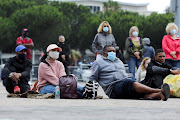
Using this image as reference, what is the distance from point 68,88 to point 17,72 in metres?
1.92

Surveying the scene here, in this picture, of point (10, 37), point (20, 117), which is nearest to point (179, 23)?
point (20, 117)

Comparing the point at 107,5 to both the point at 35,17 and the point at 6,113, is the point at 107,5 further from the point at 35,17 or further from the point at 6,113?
the point at 6,113

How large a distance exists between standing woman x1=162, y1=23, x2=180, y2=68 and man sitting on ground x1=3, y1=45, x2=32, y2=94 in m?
3.66

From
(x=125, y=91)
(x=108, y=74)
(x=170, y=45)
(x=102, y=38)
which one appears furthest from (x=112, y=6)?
(x=125, y=91)

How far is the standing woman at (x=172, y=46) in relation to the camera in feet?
36.1

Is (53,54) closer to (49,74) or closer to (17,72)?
(49,74)

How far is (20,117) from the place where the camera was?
14.8 ft

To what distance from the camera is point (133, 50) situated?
1238 centimetres

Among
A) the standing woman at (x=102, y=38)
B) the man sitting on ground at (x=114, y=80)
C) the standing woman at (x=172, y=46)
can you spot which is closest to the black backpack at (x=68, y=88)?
the man sitting on ground at (x=114, y=80)

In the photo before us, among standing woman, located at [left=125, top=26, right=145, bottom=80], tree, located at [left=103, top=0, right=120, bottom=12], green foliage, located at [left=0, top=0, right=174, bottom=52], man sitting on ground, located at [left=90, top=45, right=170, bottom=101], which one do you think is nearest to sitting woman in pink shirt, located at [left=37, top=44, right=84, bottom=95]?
man sitting on ground, located at [left=90, top=45, right=170, bottom=101]

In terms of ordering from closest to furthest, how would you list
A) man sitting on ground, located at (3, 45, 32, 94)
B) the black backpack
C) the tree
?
the black backpack < man sitting on ground, located at (3, 45, 32, 94) < the tree

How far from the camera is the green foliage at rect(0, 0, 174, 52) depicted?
149ft

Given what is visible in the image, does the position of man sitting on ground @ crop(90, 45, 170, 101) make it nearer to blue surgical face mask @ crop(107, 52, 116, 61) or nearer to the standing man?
blue surgical face mask @ crop(107, 52, 116, 61)

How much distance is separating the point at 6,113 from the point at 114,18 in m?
49.3
